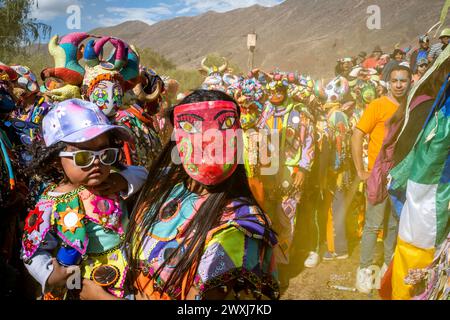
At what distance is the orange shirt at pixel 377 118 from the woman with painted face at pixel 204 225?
3002 millimetres

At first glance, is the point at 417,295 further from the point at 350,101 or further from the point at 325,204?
the point at 350,101

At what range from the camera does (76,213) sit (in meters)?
1.98

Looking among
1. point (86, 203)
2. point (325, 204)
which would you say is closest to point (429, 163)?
point (86, 203)

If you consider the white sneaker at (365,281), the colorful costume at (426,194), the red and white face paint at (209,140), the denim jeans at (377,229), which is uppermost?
the red and white face paint at (209,140)

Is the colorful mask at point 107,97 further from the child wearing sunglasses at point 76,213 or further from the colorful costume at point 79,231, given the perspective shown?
the colorful costume at point 79,231

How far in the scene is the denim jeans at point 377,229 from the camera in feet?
14.6

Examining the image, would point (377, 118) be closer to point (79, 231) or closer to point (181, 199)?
point (181, 199)

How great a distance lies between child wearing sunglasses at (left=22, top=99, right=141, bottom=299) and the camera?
1.91 m

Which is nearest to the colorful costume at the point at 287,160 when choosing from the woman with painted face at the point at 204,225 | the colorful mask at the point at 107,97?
the colorful mask at the point at 107,97

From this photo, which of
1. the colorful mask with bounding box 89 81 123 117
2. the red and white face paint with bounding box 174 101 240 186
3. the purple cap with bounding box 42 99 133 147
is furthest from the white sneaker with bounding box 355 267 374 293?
the purple cap with bounding box 42 99 133 147

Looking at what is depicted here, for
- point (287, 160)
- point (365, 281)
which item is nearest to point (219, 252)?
point (365, 281)

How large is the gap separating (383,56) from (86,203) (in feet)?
31.5

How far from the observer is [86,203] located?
204cm

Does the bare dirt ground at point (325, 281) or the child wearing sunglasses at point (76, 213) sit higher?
the child wearing sunglasses at point (76, 213)
